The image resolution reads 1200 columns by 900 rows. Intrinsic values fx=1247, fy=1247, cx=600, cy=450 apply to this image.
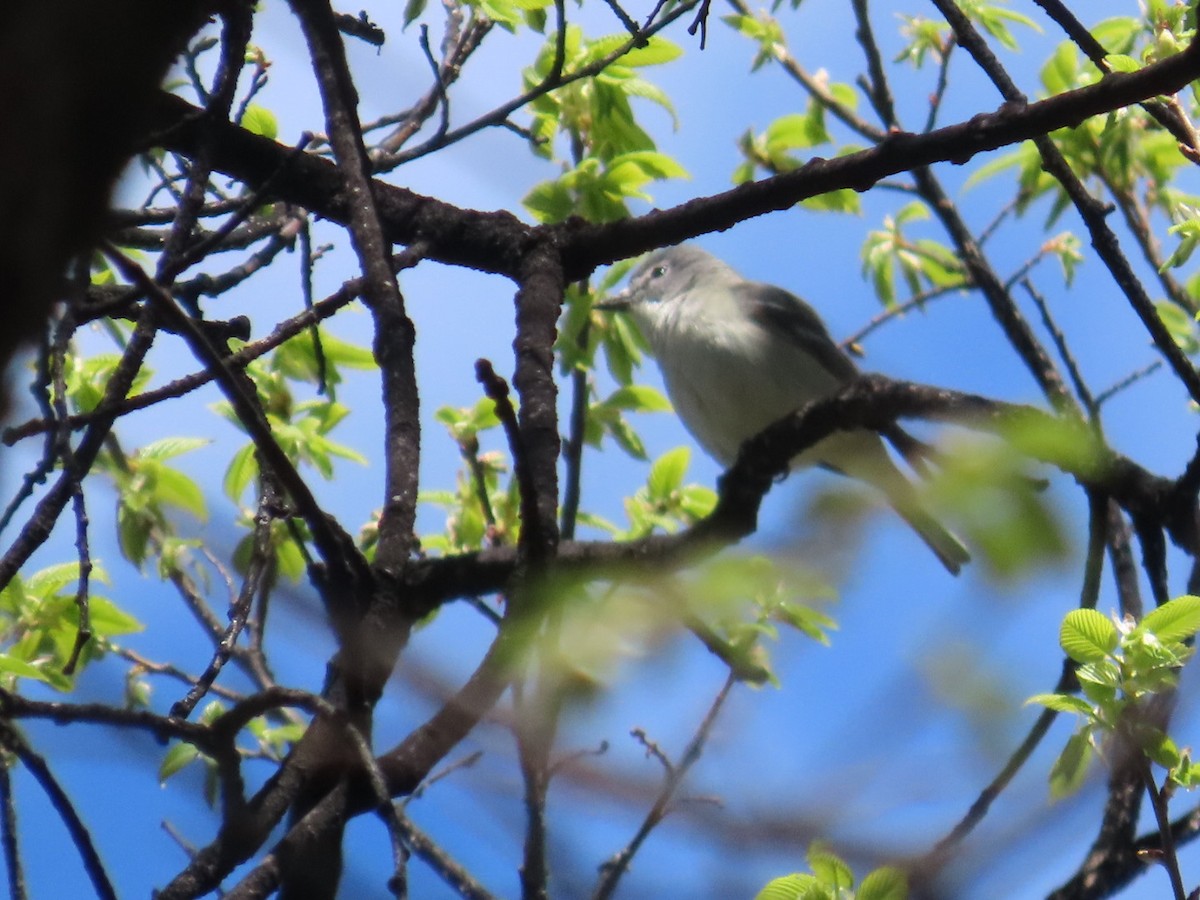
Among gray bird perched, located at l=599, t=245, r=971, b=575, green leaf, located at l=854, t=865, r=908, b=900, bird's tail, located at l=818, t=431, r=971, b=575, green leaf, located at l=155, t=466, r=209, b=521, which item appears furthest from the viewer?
gray bird perched, located at l=599, t=245, r=971, b=575

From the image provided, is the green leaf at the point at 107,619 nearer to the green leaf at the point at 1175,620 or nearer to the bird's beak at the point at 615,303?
the bird's beak at the point at 615,303

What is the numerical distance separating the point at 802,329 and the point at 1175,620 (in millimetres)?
3218

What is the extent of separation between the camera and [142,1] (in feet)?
1.87

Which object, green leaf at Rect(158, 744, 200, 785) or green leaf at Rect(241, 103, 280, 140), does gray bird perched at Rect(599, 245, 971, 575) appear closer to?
green leaf at Rect(241, 103, 280, 140)

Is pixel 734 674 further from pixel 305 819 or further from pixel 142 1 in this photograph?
pixel 142 1

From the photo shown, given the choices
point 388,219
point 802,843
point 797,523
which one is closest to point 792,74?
point 388,219

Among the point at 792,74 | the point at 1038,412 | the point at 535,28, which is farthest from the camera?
the point at 792,74

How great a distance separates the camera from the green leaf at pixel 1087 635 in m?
2.02

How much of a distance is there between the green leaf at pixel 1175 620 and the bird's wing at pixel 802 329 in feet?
10.2

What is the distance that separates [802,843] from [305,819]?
520mm

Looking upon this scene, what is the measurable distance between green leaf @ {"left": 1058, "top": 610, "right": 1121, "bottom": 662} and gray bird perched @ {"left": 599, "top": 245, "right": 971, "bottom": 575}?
2513 mm

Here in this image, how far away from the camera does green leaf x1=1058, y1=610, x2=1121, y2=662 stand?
6.64ft

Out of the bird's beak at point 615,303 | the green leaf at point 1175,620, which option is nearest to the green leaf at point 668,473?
the bird's beak at point 615,303

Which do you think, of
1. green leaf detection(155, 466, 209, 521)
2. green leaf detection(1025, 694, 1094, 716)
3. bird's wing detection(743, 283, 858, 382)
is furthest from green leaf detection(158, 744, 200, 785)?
bird's wing detection(743, 283, 858, 382)
